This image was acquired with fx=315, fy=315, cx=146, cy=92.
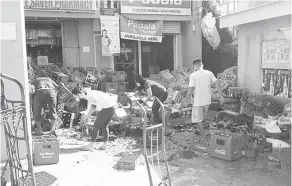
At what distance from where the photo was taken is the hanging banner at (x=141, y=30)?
1347cm

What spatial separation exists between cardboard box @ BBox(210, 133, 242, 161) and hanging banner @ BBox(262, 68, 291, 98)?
2820 mm

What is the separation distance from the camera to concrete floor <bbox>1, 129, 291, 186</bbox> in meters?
4.97

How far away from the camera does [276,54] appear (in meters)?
8.30

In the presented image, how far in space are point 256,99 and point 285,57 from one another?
129cm

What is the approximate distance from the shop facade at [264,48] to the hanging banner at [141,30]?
4.55m

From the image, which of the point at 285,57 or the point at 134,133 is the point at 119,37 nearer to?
the point at 134,133

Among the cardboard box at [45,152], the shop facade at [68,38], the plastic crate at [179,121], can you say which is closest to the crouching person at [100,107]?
the cardboard box at [45,152]

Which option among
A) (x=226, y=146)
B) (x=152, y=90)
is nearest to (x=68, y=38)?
(x=152, y=90)

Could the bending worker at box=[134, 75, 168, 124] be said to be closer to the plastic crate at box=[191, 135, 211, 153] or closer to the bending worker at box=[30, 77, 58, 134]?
the plastic crate at box=[191, 135, 211, 153]

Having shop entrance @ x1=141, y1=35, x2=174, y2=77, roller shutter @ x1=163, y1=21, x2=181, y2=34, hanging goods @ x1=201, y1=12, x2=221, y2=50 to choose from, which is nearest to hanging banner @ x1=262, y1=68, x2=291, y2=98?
hanging goods @ x1=201, y1=12, x2=221, y2=50

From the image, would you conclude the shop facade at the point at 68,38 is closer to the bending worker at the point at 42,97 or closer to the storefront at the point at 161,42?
the storefront at the point at 161,42

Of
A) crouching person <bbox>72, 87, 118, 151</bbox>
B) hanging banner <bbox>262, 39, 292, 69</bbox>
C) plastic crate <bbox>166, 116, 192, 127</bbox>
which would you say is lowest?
plastic crate <bbox>166, 116, 192, 127</bbox>

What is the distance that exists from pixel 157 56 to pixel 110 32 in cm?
313

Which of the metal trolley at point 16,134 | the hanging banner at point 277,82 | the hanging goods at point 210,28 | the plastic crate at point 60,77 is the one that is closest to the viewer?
the metal trolley at point 16,134
